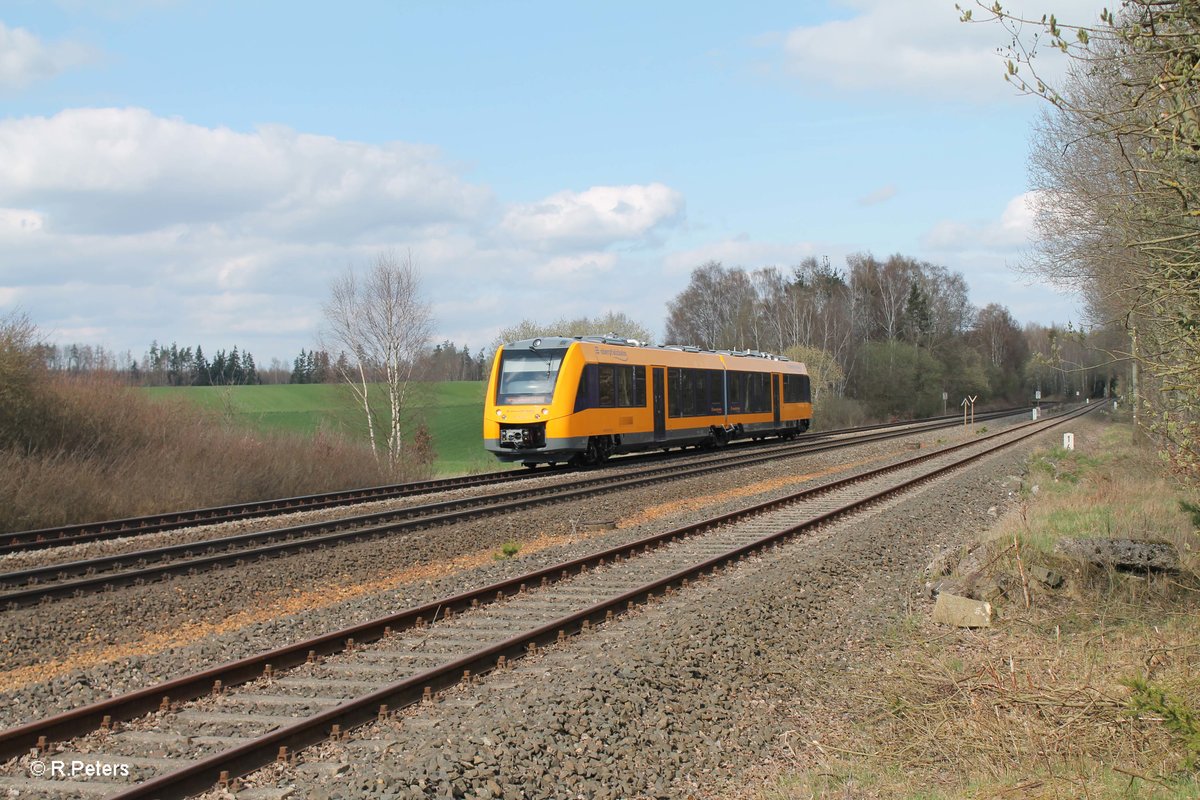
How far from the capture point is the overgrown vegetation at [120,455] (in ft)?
56.4

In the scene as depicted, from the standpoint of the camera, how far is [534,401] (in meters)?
23.6

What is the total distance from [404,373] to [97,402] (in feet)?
75.3

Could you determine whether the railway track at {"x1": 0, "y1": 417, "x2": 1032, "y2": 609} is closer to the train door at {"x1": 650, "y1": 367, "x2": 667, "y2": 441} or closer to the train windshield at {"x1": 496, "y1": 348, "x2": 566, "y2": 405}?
the train windshield at {"x1": 496, "y1": 348, "x2": 566, "y2": 405}

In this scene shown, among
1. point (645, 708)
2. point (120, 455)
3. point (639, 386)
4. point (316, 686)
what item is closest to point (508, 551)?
point (316, 686)

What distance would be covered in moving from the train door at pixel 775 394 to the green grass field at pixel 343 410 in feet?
35.2

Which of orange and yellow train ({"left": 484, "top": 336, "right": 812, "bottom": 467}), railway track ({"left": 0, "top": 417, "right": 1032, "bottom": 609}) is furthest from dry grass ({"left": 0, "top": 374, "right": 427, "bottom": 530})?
railway track ({"left": 0, "top": 417, "right": 1032, "bottom": 609})

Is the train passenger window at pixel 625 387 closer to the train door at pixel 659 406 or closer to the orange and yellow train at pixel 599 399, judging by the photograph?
the orange and yellow train at pixel 599 399

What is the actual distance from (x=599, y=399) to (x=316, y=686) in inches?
701

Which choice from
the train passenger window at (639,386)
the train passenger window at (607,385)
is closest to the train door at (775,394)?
the train passenger window at (639,386)

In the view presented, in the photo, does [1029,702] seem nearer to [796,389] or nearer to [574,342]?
[574,342]

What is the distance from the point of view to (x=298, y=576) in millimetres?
11320

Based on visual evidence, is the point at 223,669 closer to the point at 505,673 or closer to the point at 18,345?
the point at 505,673

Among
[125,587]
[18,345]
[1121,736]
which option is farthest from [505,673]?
[18,345]

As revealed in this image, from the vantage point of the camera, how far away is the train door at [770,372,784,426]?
123 ft
